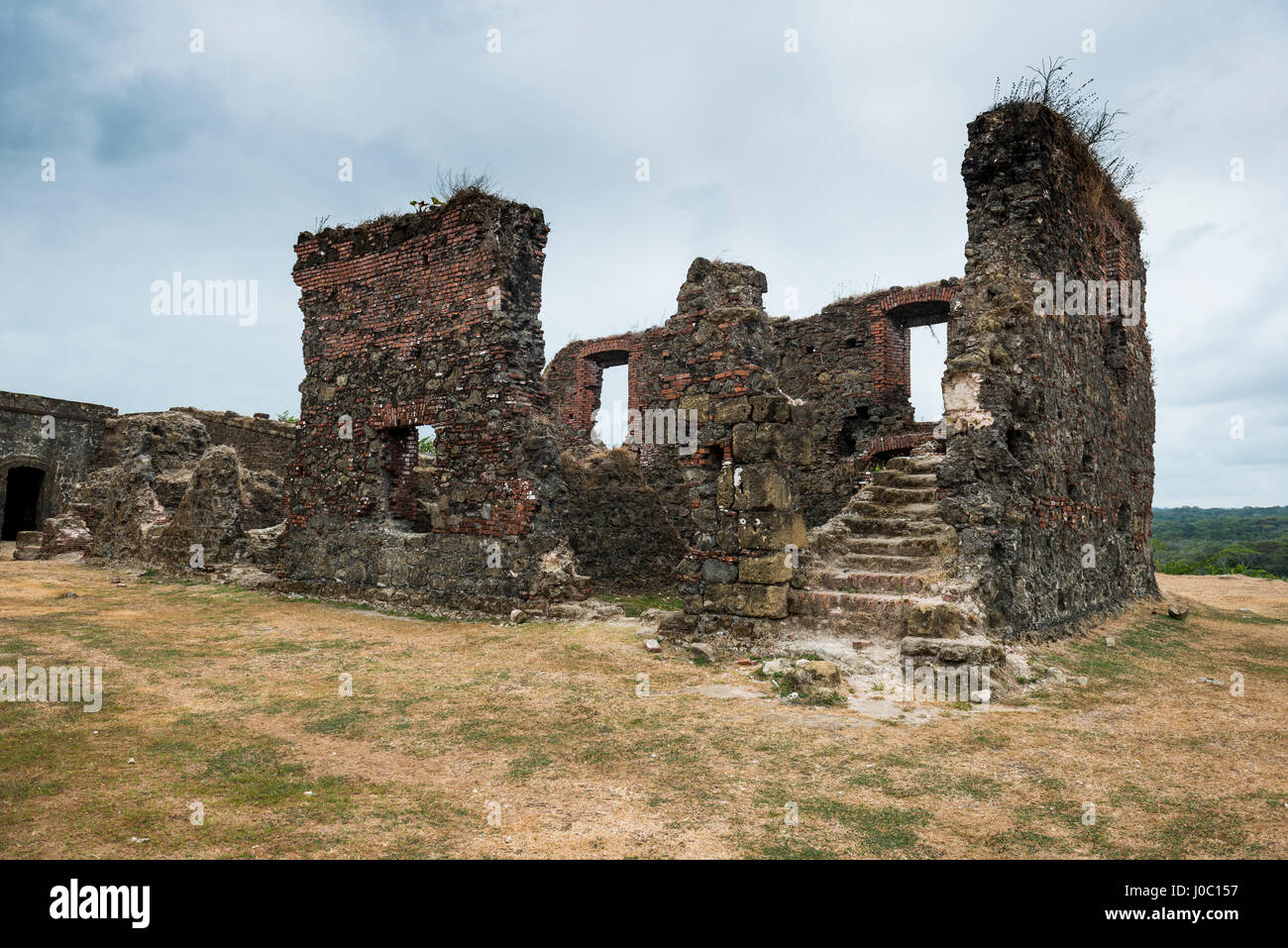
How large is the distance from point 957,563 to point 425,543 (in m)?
6.59

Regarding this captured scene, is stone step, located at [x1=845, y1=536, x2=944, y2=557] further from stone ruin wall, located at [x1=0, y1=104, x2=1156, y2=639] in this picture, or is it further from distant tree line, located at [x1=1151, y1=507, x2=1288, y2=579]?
distant tree line, located at [x1=1151, y1=507, x2=1288, y2=579]

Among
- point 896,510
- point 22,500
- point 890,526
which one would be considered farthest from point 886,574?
point 22,500

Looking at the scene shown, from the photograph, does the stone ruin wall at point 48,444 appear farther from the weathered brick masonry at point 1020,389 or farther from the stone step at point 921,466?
the stone step at point 921,466

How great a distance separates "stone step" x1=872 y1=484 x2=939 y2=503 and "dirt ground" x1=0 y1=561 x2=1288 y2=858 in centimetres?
225

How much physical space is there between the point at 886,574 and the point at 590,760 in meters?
4.14

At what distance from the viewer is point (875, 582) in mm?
7402

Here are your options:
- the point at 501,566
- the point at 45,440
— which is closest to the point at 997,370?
the point at 501,566

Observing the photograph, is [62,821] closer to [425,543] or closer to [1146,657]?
[425,543]

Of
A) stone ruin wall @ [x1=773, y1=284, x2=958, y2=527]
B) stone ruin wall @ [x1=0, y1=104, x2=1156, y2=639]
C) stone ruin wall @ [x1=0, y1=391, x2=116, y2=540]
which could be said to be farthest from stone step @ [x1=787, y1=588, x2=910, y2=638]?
stone ruin wall @ [x1=0, y1=391, x2=116, y2=540]

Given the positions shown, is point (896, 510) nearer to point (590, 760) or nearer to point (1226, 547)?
point (590, 760)

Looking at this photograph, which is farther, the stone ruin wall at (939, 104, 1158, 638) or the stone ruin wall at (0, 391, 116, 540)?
the stone ruin wall at (0, 391, 116, 540)

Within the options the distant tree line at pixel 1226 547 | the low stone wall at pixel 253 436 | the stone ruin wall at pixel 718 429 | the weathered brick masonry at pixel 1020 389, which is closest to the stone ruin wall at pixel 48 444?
the low stone wall at pixel 253 436

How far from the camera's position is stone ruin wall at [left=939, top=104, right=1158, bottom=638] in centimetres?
766

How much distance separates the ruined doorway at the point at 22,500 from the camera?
23.9m
